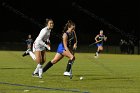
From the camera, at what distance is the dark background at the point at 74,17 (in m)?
66.7

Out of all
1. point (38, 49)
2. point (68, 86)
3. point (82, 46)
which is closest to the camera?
point (68, 86)

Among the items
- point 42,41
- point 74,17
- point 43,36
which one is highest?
point 74,17

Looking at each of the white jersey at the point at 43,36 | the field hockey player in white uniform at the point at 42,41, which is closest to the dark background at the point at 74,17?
the field hockey player in white uniform at the point at 42,41

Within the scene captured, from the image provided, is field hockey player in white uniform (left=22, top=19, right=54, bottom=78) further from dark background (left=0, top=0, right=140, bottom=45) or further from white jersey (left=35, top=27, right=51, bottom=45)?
dark background (left=0, top=0, right=140, bottom=45)

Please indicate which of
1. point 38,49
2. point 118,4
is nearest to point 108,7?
point 118,4

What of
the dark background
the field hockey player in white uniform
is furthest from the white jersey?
the dark background

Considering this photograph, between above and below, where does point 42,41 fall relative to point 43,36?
below

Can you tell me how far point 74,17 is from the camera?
6788cm

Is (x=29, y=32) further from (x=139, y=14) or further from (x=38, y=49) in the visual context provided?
(x=38, y=49)

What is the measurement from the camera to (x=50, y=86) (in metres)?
16.0

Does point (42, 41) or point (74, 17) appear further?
point (74, 17)

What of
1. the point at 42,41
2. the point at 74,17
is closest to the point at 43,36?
the point at 42,41

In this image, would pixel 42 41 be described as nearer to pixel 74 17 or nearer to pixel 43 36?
pixel 43 36

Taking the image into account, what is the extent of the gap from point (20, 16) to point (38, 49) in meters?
48.7
